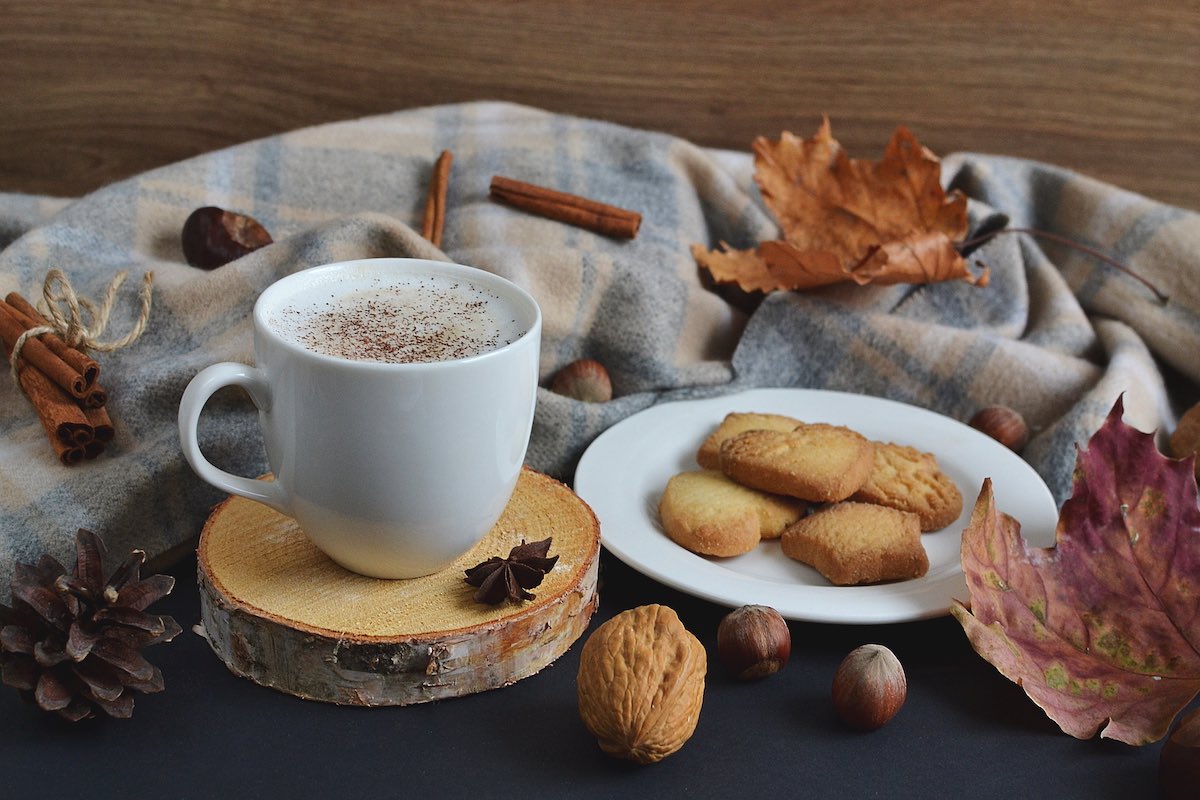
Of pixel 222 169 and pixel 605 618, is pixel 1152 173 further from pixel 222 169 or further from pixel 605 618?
pixel 222 169

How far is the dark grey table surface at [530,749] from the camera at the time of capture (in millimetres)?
658

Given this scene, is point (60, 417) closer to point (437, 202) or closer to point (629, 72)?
point (437, 202)

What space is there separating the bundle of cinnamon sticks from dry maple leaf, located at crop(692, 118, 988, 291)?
0.65m

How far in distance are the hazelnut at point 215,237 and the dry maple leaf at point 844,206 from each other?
1.62 feet

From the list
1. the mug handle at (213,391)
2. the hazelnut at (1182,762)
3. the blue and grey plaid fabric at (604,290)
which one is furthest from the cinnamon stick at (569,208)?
the hazelnut at (1182,762)

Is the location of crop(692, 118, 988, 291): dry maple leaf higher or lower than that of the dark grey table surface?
higher

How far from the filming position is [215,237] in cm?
109

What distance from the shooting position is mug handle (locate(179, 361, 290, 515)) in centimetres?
70

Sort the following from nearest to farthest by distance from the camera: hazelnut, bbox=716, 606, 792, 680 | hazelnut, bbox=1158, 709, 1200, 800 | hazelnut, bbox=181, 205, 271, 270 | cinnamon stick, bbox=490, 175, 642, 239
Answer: hazelnut, bbox=1158, 709, 1200, 800, hazelnut, bbox=716, 606, 792, 680, hazelnut, bbox=181, 205, 271, 270, cinnamon stick, bbox=490, 175, 642, 239

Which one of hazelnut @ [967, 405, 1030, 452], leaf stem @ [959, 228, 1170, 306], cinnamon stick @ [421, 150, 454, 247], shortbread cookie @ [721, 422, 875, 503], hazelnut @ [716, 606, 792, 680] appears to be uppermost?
leaf stem @ [959, 228, 1170, 306]

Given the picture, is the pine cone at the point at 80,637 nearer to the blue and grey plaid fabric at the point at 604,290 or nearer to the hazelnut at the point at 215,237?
the blue and grey plaid fabric at the point at 604,290

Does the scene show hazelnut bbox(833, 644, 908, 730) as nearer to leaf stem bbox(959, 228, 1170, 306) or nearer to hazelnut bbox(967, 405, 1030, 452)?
hazelnut bbox(967, 405, 1030, 452)

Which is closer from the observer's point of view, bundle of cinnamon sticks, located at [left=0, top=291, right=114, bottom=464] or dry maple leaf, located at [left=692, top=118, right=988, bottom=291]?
bundle of cinnamon sticks, located at [left=0, top=291, right=114, bottom=464]

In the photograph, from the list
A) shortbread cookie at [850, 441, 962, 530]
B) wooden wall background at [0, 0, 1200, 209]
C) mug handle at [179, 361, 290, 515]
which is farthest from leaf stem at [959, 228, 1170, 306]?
mug handle at [179, 361, 290, 515]
